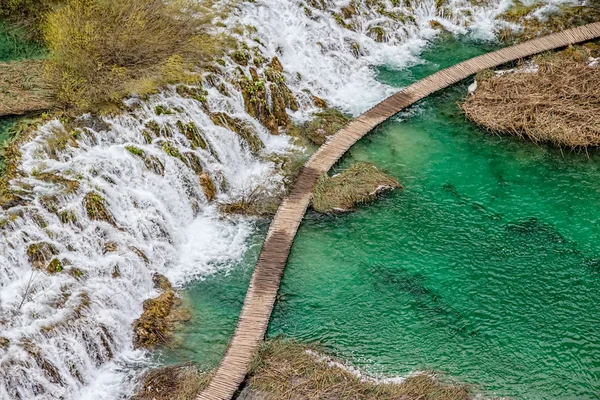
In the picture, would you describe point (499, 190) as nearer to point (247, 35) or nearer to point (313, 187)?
point (313, 187)

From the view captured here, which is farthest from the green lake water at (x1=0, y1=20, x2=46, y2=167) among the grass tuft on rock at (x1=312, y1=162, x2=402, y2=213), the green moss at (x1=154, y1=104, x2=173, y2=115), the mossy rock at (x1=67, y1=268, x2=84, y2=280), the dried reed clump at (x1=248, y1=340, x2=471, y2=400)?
the dried reed clump at (x1=248, y1=340, x2=471, y2=400)

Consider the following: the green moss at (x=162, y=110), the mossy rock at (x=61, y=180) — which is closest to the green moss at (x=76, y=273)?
the mossy rock at (x=61, y=180)

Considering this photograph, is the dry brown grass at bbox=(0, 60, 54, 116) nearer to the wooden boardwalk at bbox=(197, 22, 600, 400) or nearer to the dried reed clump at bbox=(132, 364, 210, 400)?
the wooden boardwalk at bbox=(197, 22, 600, 400)

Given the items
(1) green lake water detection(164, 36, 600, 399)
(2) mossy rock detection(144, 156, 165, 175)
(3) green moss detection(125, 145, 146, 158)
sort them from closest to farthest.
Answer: (1) green lake water detection(164, 36, 600, 399) → (3) green moss detection(125, 145, 146, 158) → (2) mossy rock detection(144, 156, 165, 175)

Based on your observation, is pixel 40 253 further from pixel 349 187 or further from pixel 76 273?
pixel 349 187

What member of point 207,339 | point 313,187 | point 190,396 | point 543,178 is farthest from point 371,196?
point 190,396

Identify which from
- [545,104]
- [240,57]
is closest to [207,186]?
[240,57]
